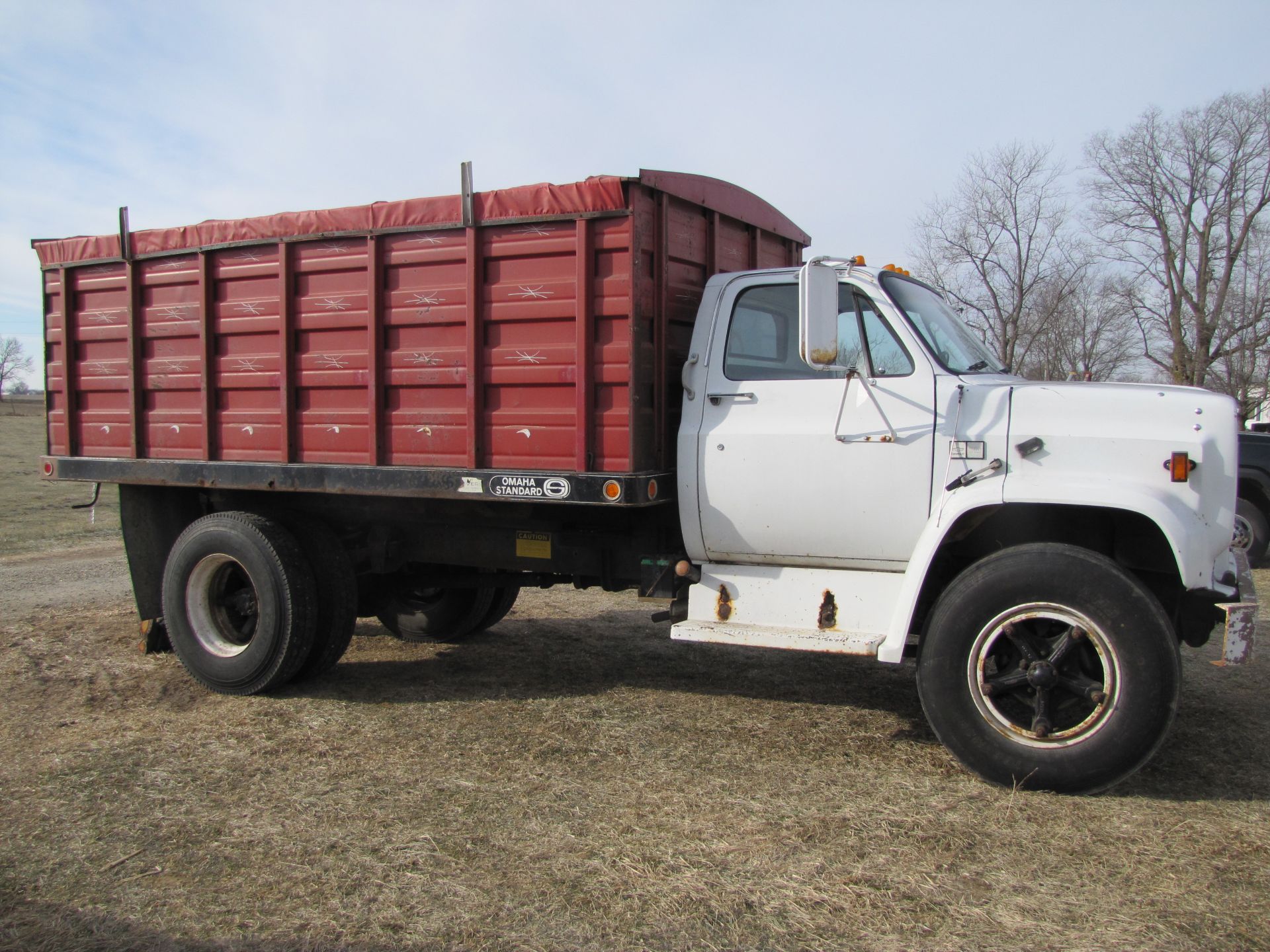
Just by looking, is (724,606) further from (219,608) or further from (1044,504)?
(219,608)

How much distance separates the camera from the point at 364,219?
211 inches

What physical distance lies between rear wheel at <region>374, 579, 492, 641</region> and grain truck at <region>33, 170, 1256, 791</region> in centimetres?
47

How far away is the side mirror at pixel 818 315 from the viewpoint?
13.7 ft

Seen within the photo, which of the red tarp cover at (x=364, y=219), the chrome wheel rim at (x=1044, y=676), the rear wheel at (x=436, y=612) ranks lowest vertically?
the rear wheel at (x=436, y=612)

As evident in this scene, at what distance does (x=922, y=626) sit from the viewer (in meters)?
4.45

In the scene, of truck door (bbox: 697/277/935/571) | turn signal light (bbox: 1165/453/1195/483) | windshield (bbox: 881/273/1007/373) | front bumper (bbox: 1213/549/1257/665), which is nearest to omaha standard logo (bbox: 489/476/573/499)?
truck door (bbox: 697/277/935/571)

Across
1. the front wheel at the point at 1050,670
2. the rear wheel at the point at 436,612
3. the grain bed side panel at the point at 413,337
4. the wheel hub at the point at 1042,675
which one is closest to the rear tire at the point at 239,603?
the grain bed side panel at the point at 413,337

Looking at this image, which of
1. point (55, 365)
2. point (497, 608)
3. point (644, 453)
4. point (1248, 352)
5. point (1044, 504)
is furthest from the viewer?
point (1248, 352)

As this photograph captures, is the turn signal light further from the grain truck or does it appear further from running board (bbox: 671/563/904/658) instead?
running board (bbox: 671/563/904/658)

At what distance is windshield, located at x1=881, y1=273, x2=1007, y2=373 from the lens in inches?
181

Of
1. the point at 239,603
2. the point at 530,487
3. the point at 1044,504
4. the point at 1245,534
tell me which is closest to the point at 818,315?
the point at 1044,504

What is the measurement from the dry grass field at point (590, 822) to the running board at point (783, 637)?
0.51 meters

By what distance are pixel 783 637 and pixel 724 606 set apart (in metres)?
0.40

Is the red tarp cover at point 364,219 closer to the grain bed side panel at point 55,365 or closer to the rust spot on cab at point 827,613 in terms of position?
the grain bed side panel at point 55,365
